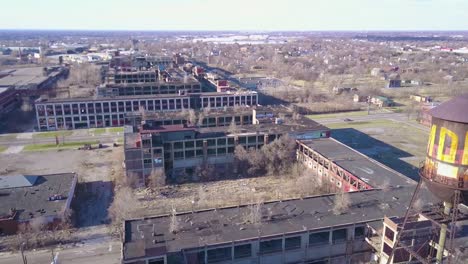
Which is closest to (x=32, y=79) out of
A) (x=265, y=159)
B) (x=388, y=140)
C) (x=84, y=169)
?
(x=84, y=169)

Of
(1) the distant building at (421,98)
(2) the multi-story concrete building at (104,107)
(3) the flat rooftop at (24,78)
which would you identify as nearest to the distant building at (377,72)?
(1) the distant building at (421,98)

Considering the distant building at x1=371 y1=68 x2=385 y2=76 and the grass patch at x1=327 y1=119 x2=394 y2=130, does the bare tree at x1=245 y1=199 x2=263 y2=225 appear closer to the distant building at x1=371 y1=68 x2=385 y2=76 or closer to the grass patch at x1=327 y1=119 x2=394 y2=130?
the grass patch at x1=327 y1=119 x2=394 y2=130

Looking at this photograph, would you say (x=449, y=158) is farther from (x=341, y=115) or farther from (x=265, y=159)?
(x=341, y=115)

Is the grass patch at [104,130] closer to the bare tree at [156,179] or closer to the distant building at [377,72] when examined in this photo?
the bare tree at [156,179]

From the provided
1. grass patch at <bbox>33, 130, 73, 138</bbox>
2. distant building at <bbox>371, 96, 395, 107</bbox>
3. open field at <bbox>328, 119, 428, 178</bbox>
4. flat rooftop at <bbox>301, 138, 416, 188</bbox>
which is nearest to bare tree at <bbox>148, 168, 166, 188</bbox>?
flat rooftop at <bbox>301, 138, 416, 188</bbox>

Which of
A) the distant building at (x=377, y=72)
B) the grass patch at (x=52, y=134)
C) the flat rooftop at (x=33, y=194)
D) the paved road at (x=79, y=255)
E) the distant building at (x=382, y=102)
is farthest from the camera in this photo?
the distant building at (x=377, y=72)

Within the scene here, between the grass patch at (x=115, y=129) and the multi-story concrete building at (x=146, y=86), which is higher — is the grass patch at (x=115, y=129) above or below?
below
